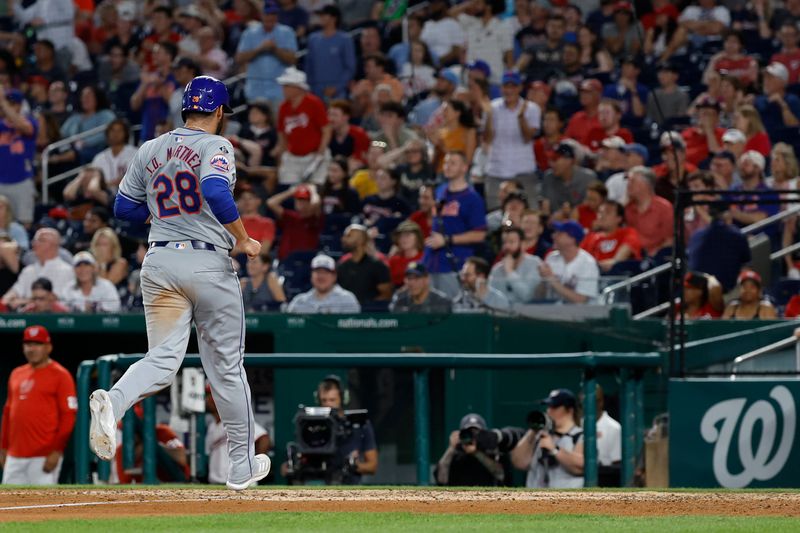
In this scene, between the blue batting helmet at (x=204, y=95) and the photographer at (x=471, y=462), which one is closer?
the blue batting helmet at (x=204, y=95)

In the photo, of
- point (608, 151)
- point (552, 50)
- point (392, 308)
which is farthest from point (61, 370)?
point (552, 50)

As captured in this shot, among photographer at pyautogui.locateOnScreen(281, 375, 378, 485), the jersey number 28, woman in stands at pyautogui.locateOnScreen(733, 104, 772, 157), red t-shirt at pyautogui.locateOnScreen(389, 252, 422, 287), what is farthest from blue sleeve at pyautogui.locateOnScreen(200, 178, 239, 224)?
woman in stands at pyautogui.locateOnScreen(733, 104, 772, 157)

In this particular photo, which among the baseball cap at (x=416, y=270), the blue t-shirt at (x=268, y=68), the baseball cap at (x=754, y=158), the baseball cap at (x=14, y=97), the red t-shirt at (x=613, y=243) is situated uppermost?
the blue t-shirt at (x=268, y=68)

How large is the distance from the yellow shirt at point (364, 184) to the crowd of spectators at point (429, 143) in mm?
26

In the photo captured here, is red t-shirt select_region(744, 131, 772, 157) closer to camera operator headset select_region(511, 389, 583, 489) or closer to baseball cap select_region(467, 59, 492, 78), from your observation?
baseball cap select_region(467, 59, 492, 78)

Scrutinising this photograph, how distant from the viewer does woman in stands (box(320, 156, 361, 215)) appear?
14.4m

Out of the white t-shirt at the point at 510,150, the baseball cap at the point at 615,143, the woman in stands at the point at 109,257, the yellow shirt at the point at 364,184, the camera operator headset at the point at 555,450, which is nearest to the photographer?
the camera operator headset at the point at 555,450

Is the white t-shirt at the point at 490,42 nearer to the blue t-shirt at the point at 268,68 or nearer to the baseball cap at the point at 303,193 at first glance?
the blue t-shirt at the point at 268,68

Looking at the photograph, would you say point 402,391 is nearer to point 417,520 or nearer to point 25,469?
Answer: point 25,469

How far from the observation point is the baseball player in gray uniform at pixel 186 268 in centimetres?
671

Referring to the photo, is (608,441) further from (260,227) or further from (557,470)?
(260,227)

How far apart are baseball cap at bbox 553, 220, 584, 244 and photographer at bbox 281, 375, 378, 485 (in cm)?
221

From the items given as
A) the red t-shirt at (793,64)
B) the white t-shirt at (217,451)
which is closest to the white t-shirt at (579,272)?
Answer: the white t-shirt at (217,451)

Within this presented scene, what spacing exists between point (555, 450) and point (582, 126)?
5.74 metres
